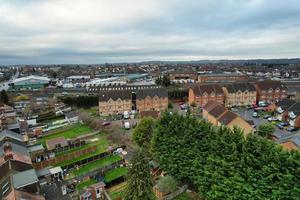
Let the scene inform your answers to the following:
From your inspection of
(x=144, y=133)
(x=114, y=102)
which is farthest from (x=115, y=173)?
(x=114, y=102)

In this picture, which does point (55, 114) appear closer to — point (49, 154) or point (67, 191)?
point (49, 154)

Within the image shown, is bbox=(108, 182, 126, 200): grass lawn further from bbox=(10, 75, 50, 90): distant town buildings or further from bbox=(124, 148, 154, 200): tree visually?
bbox=(10, 75, 50, 90): distant town buildings

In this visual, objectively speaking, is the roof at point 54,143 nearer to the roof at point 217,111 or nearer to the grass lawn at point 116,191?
the grass lawn at point 116,191

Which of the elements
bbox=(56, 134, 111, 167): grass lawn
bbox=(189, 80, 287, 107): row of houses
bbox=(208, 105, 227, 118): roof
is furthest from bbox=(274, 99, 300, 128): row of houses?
bbox=(56, 134, 111, 167): grass lawn

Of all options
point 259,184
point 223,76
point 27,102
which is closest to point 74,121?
point 27,102

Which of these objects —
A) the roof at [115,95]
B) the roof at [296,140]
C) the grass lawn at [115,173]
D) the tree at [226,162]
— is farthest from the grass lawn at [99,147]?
the roof at [296,140]

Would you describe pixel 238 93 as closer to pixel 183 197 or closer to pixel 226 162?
pixel 183 197
